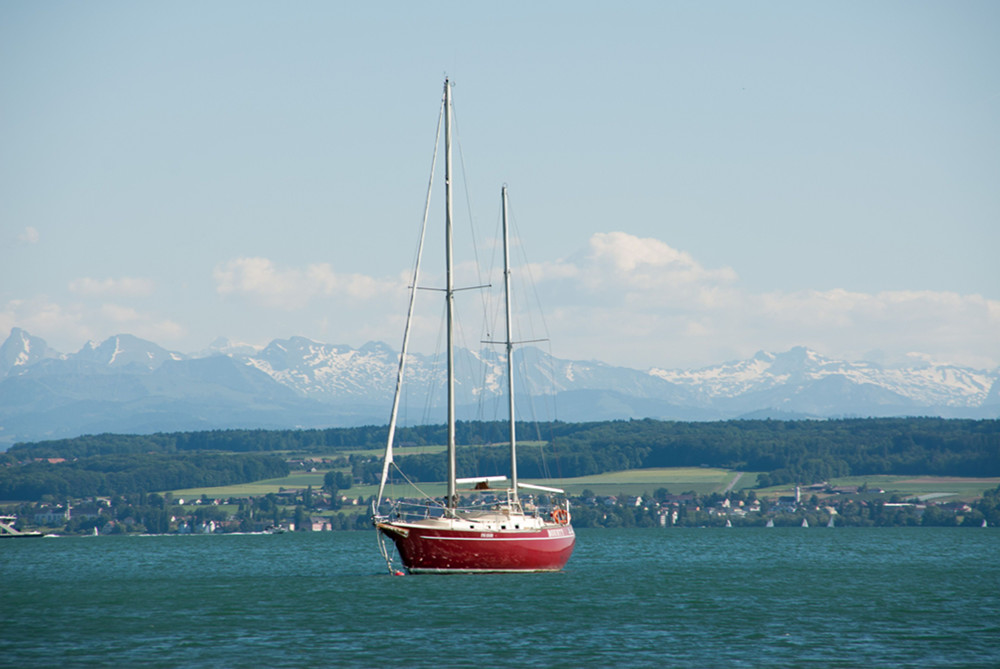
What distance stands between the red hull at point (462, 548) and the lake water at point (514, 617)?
153 centimetres

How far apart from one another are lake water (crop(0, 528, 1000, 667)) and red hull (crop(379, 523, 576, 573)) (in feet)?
5.00

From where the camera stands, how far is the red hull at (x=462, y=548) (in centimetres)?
6756

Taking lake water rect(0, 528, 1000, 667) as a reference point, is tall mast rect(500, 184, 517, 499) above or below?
above

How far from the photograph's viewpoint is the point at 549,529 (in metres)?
72.2

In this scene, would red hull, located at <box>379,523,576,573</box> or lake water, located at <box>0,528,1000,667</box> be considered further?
red hull, located at <box>379,523,576,573</box>

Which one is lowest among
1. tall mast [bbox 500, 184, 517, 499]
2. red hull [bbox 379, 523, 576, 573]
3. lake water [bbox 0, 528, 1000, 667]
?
lake water [bbox 0, 528, 1000, 667]

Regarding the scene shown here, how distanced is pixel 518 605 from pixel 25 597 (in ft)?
105

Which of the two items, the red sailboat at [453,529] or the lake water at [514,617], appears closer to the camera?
the lake water at [514,617]

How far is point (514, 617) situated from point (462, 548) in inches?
395

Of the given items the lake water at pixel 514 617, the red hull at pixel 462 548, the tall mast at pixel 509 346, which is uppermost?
the tall mast at pixel 509 346

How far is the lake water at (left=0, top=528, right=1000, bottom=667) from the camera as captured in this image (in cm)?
4656

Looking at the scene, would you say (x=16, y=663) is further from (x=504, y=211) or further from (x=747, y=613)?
(x=504, y=211)

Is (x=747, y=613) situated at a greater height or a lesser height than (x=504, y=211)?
lesser

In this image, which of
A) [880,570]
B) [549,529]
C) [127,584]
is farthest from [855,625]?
[127,584]
